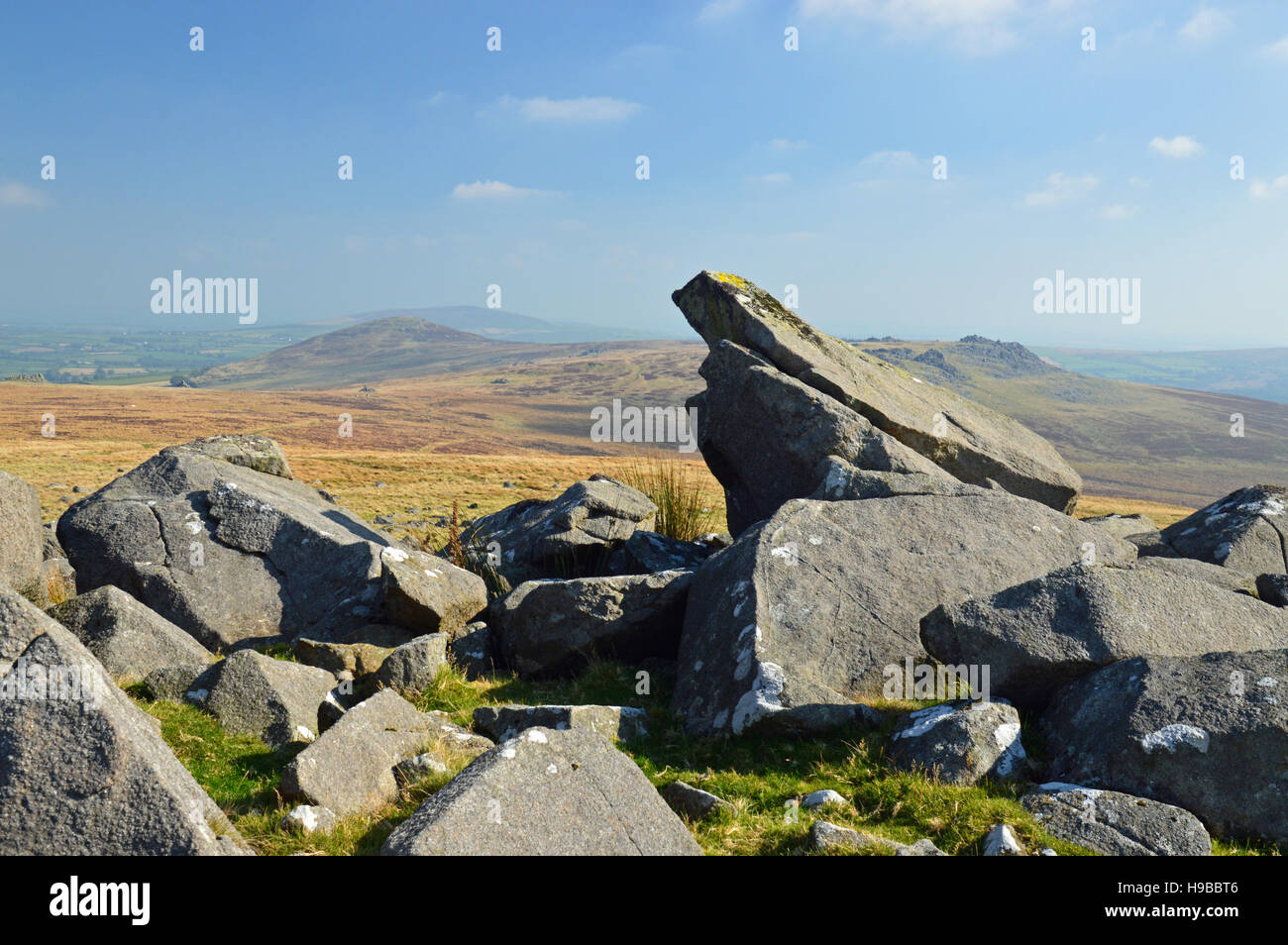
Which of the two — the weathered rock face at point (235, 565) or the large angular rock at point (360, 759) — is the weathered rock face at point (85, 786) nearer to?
the large angular rock at point (360, 759)

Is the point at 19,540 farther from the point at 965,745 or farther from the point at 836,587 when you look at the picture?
the point at 965,745

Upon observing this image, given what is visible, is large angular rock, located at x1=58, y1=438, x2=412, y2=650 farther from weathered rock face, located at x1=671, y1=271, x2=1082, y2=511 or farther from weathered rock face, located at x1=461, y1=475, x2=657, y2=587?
weathered rock face, located at x1=671, y1=271, x2=1082, y2=511

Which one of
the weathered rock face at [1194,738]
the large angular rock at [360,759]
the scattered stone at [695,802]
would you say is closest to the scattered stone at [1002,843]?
the weathered rock face at [1194,738]

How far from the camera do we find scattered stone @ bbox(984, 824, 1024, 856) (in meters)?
6.41

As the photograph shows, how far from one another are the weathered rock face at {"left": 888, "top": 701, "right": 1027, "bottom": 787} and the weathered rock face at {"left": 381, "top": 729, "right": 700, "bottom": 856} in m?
2.69

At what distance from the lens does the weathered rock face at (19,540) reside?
35.9 feet

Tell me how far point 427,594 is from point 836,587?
20.2ft

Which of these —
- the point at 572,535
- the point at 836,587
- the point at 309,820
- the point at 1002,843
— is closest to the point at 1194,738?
the point at 1002,843

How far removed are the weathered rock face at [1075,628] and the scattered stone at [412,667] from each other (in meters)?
6.39

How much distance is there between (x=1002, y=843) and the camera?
6453 mm

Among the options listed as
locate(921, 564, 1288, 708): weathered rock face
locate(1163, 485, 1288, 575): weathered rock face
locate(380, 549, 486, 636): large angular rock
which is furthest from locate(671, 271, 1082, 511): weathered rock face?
locate(921, 564, 1288, 708): weathered rock face

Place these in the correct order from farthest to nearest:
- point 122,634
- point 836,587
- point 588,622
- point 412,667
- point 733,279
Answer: point 733,279
point 588,622
point 412,667
point 836,587
point 122,634
